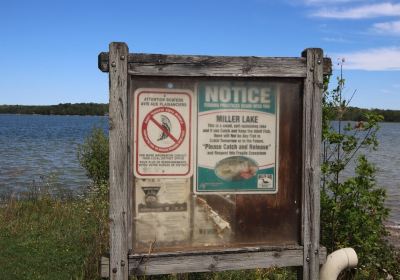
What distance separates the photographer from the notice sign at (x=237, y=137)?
3.96 metres

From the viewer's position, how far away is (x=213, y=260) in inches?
157

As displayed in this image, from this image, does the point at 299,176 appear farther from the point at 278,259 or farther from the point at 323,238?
the point at 323,238

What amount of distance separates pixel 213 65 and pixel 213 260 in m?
1.62

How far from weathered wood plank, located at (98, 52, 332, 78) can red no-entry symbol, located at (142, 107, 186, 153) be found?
324 mm

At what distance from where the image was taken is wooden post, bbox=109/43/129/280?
373cm

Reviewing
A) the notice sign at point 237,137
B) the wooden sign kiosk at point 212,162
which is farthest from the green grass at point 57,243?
the notice sign at point 237,137

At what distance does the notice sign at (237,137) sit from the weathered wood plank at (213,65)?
0.36 feet

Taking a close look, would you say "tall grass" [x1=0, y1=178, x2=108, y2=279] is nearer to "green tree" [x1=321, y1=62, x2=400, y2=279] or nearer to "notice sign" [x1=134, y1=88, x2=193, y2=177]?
"notice sign" [x1=134, y1=88, x2=193, y2=177]

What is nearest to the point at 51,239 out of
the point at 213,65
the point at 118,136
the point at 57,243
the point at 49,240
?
the point at 49,240

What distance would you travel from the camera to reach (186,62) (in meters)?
3.86

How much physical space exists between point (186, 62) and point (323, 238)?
3003 millimetres

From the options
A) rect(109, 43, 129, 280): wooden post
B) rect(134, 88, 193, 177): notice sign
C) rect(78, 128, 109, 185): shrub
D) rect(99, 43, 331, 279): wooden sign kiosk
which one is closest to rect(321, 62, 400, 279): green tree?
rect(99, 43, 331, 279): wooden sign kiosk

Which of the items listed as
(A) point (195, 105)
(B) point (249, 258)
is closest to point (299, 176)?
(B) point (249, 258)

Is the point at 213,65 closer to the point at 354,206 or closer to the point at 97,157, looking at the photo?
the point at 354,206
